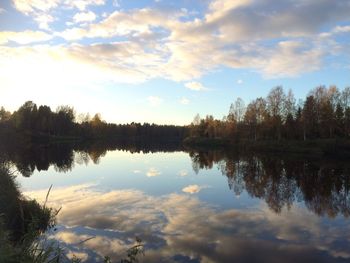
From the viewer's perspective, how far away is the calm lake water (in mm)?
14000

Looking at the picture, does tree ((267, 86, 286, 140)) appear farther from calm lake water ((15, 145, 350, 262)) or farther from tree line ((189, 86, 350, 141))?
calm lake water ((15, 145, 350, 262))

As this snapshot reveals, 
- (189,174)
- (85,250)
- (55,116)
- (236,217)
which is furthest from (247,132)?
(85,250)

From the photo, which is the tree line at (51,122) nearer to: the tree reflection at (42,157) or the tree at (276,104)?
the tree reflection at (42,157)

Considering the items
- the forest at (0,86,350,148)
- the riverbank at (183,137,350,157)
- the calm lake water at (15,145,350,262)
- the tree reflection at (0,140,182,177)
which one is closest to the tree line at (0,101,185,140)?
the forest at (0,86,350,148)

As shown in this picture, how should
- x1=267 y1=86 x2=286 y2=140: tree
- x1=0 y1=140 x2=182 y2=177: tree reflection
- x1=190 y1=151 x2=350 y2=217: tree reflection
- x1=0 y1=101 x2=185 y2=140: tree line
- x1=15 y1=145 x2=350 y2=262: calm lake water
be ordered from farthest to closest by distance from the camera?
x1=0 y1=101 x2=185 y2=140: tree line < x1=267 y1=86 x2=286 y2=140: tree < x1=0 y1=140 x2=182 y2=177: tree reflection < x1=190 y1=151 x2=350 y2=217: tree reflection < x1=15 y1=145 x2=350 y2=262: calm lake water

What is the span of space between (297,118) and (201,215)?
214 ft

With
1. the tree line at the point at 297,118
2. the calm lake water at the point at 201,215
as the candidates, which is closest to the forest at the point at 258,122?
the tree line at the point at 297,118

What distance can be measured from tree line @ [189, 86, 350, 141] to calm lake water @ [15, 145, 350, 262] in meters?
37.9

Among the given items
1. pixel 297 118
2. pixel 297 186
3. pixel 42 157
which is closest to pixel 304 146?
pixel 297 118

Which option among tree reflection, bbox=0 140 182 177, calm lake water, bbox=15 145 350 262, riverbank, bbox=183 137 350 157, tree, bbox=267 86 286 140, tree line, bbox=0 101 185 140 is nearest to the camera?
calm lake water, bbox=15 145 350 262

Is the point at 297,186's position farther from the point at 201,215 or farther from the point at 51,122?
the point at 51,122

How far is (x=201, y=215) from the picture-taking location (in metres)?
20.1

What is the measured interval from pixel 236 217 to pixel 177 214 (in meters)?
3.29

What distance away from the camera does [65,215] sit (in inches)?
749
